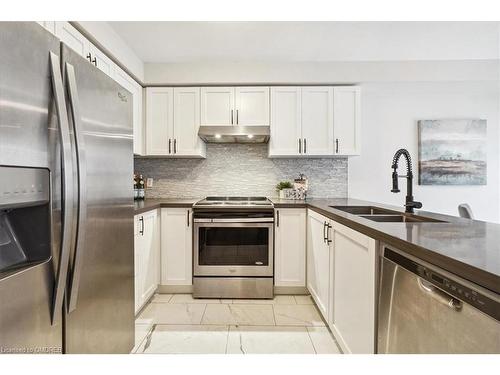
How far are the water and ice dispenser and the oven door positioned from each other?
1831 mm

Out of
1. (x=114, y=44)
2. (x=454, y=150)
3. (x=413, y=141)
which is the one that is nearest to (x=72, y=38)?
(x=114, y=44)

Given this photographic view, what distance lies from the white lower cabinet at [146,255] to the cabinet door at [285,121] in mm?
1458

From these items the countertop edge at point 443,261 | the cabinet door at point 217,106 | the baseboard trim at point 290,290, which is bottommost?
the baseboard trim at point 290,290

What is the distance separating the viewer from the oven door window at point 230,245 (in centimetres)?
278

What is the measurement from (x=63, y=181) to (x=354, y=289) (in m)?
1.44

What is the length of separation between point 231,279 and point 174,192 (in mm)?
1333

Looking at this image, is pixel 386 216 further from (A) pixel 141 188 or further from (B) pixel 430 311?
(A) pixel 141 188

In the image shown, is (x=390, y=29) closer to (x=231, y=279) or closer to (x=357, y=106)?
(x=357, y=106)

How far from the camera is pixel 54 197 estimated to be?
3.27ft

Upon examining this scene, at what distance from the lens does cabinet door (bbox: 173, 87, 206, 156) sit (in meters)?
3.16

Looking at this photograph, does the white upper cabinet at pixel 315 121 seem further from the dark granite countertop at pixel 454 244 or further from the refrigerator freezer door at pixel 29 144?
the refrigerator freezer door at pixel 29 144

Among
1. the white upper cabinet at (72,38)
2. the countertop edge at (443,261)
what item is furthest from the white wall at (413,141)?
the white upper cabinet at (72,38)

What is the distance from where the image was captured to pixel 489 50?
2.87m
